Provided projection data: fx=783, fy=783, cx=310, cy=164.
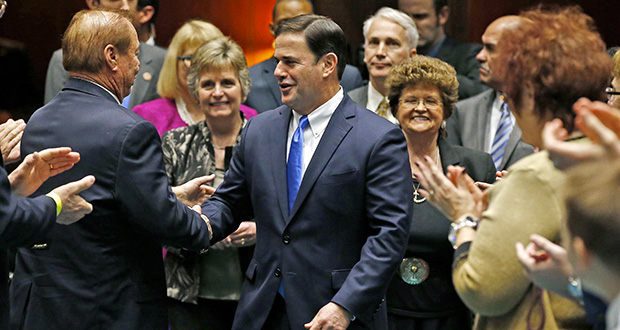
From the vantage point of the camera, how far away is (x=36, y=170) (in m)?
2.55

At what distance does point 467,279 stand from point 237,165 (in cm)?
137

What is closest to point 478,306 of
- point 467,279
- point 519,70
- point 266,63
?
point 467,279

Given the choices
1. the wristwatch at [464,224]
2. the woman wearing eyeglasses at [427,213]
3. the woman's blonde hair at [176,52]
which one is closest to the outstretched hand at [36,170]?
the wristwatch at [464,224]

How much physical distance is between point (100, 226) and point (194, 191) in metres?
0.62

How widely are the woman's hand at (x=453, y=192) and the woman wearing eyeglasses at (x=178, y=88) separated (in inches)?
91.9

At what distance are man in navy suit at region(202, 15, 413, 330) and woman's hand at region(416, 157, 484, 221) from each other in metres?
0.61

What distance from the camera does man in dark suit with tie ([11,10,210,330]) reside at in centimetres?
275

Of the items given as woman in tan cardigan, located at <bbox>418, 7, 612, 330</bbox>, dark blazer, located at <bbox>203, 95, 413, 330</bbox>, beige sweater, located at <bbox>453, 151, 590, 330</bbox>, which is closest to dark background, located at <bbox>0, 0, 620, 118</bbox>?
dark blazer, located at <bbox>203, 95, 413, 330</bbox>

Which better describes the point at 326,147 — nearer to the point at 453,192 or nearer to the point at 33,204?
the point at 453,192

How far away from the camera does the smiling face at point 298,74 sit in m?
3.08

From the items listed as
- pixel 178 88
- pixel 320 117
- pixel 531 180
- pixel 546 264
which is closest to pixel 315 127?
pixel 320 117

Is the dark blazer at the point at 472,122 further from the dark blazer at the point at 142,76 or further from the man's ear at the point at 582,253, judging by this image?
the man's ear at the point at 582,253

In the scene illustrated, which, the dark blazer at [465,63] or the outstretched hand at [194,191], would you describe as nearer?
the outstretched hand at [194,191]

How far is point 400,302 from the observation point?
11.5ft
